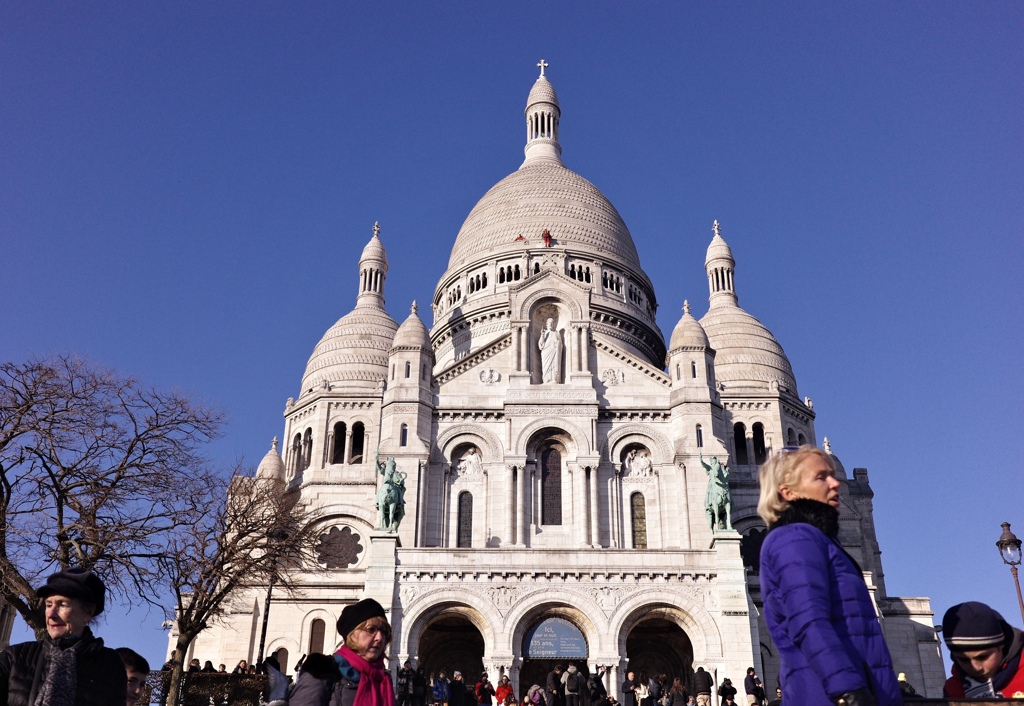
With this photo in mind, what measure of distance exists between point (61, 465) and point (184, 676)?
9249mm

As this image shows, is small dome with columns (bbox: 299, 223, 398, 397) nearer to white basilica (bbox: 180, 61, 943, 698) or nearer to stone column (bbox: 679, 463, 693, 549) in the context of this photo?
white basilica (bbox: 180, 61, 943, 698)

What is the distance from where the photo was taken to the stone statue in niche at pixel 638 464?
40.0 m

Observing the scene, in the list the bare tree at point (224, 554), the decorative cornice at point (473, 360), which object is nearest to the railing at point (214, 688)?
the bare tree at point (224, 554)

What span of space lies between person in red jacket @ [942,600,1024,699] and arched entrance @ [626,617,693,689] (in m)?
29.4

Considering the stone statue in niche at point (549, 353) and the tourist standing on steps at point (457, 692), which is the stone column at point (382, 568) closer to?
the tourist standing on steps at point (457, 692)

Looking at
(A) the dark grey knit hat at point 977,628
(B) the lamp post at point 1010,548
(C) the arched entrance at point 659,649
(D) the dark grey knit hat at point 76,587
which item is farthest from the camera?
(C) the arched entrance at point 659,649

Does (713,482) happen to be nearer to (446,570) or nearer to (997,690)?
(446,570)

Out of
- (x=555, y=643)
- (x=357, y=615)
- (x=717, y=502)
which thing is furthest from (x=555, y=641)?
(x=357, y=615)

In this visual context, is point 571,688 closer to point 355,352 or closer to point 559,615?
point 559,615

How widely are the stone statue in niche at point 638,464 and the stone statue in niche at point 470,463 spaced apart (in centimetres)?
555

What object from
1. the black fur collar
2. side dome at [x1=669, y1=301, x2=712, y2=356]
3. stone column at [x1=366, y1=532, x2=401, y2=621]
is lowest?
the black fur collar

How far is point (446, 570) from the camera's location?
33344 millimetres

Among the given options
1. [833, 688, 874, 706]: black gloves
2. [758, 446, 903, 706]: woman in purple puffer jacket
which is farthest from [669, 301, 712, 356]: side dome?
[833, 688, 874, 706]: black gloves

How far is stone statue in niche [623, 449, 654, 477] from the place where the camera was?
131ft
